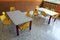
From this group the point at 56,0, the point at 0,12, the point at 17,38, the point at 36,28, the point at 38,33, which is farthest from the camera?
the point at 56,0

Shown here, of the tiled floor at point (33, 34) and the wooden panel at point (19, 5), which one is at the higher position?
the wooden panel at point (19, 5)

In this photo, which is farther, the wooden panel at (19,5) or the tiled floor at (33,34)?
the wooden panel at (19,5)

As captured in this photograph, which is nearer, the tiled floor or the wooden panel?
the tiled floor

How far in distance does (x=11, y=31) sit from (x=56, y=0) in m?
4.05

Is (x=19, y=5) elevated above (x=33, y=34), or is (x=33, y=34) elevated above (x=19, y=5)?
(x=19, y=5)

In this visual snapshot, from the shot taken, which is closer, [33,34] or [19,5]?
[33,34]

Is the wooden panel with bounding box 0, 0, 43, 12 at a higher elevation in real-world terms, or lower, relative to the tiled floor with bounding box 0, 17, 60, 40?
higher

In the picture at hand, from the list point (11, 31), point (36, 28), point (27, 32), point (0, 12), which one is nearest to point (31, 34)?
point (27, 32)

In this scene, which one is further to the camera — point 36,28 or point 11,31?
point 36,28

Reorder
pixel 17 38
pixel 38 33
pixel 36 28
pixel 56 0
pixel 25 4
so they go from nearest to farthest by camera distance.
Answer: pixel 17 38 → pixel 38 33 → pixel 36 28 → pixel 25 4 → pixel 56 0

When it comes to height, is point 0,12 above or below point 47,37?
above

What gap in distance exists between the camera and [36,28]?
3.62m

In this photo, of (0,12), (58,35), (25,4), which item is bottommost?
(58,35)

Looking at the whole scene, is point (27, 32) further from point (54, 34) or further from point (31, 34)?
point (54, 34)
